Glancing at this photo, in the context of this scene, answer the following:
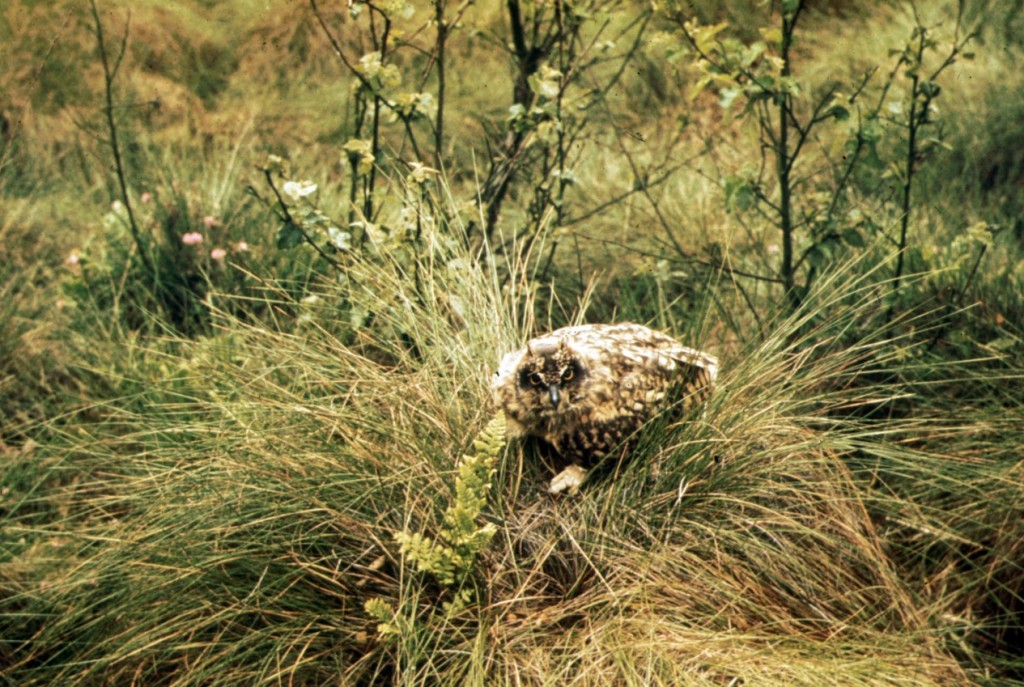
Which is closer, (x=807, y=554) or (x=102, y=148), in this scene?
(x=807, y=554)

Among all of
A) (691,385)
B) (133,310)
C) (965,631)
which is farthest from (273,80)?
(965,631)

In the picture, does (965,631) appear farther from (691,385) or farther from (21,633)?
(21,633)

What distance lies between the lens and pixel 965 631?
3.17 metres

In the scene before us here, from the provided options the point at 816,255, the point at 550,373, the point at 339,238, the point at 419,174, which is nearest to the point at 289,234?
the point at 339,238

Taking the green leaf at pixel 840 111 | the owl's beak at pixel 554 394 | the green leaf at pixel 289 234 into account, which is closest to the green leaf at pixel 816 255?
the green leaf at pixel 840 111

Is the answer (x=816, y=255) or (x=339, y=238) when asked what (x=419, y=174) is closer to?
(x=339, y=238)

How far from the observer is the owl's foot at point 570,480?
291 centimetres

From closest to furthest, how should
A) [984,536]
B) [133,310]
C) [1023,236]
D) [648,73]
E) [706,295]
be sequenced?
[984,536]
[706,295]
[133,310]
[1023,236]
[648,73]

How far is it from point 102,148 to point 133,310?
1670 millimetres

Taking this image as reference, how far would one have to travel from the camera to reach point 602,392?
2.84 m

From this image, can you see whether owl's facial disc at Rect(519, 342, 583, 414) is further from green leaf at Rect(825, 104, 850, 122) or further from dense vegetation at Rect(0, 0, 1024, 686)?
green leaf at Rect(825, 104, 850, 122)

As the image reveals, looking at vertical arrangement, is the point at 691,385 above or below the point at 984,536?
above

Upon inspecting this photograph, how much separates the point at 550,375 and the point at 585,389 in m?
0.11

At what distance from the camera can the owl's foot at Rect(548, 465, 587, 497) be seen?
291cm
